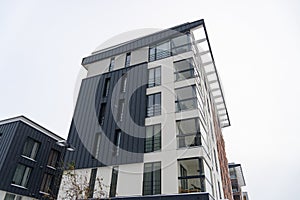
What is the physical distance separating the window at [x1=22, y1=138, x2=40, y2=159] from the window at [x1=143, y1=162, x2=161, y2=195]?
41.2 ft

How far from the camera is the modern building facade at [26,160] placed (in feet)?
63.8

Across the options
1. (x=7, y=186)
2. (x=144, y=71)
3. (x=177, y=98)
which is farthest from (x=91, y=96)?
(x=7, y=186)

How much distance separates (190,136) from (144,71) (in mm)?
7233

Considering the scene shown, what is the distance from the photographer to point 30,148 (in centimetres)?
2216

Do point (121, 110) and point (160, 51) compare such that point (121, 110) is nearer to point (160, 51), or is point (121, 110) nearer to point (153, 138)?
point (153, 138)

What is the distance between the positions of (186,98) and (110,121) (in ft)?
20.5

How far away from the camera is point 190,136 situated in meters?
16.1

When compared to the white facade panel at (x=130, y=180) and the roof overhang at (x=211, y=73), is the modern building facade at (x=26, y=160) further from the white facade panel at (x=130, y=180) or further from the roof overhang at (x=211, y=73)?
the roof overhang at (x=211, y=73)

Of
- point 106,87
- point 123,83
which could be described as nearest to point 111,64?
point 106,87

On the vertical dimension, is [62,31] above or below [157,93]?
above

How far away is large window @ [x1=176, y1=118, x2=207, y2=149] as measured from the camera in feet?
51.7

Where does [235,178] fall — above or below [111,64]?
below

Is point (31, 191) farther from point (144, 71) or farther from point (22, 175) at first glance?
point (144, 71)

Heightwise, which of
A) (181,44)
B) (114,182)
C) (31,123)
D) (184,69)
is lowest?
(114,182)
